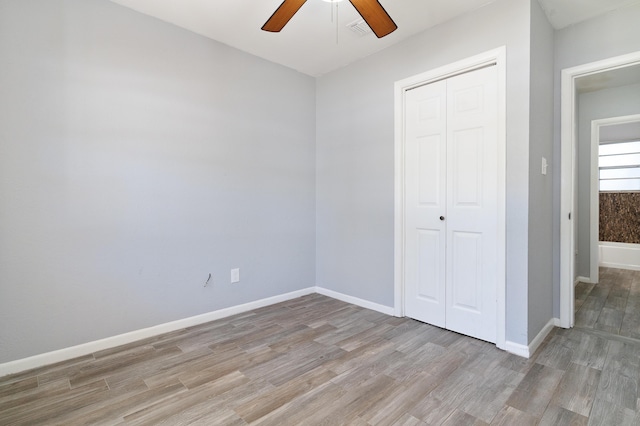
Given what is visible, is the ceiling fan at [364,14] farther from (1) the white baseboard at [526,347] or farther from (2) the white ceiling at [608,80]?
(2) the white ceiling at [608,80]

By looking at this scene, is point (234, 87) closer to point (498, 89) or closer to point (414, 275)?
point (498, 89)

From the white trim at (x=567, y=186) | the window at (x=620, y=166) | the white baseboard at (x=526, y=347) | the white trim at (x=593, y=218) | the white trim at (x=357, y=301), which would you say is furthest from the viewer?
the window at (x=620, y=166)

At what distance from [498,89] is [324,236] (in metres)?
2.26

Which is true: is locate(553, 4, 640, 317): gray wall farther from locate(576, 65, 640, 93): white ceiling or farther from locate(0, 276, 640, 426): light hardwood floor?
locate(0, 276, 640, 426): light hardwood floor

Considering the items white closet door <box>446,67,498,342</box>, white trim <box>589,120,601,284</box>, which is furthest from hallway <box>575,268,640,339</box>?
white closet door <box>446,67,498,342</box>

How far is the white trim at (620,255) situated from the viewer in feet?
15.8

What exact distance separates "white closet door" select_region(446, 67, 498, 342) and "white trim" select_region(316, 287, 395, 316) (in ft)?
1.93

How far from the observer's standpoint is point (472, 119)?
2420 mm

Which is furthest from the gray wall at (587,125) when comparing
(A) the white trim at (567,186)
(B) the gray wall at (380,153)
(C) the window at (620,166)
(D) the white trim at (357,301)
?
(D) the white trim at (357,301)

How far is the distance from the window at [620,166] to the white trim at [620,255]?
44.0 inches

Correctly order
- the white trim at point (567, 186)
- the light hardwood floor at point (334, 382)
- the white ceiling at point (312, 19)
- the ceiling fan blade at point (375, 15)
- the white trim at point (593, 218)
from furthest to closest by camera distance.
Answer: the white trim at point (593, 218) < the white trim at point (567, 186) < the white ceiling at point (312, 19) < the ceiling fan blade at point (375, 15) < the light hardwood floor at point (334, 382)

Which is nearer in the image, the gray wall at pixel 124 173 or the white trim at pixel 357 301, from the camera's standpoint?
the gray wall at pixel 124 173

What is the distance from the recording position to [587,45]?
8.22 feet

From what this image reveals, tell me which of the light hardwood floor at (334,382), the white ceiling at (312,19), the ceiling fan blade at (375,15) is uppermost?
the white ceiling at (312,19)
